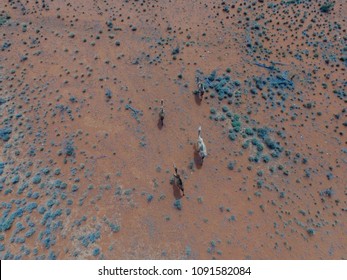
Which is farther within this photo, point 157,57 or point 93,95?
point 157,57

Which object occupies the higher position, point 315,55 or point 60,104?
point 315,55

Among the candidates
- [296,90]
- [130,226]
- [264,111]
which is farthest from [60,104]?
[296,90]

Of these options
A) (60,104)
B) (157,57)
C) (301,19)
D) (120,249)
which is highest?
(301,19)

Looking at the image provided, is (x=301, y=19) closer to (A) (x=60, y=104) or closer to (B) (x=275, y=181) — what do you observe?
(B) (x=275, y=181)

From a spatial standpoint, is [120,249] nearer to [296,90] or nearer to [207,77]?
[207,77]

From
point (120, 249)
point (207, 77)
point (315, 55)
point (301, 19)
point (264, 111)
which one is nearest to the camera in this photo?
point (120, 249)

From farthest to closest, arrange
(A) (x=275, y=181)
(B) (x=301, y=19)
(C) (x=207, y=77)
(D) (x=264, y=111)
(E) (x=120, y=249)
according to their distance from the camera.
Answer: (B) (x=301, y=19)
(C) (x=207, y=77)
(D) (x=264, y=111)
(A) (x=275, y=181)
(E) (x=120, y=249)
